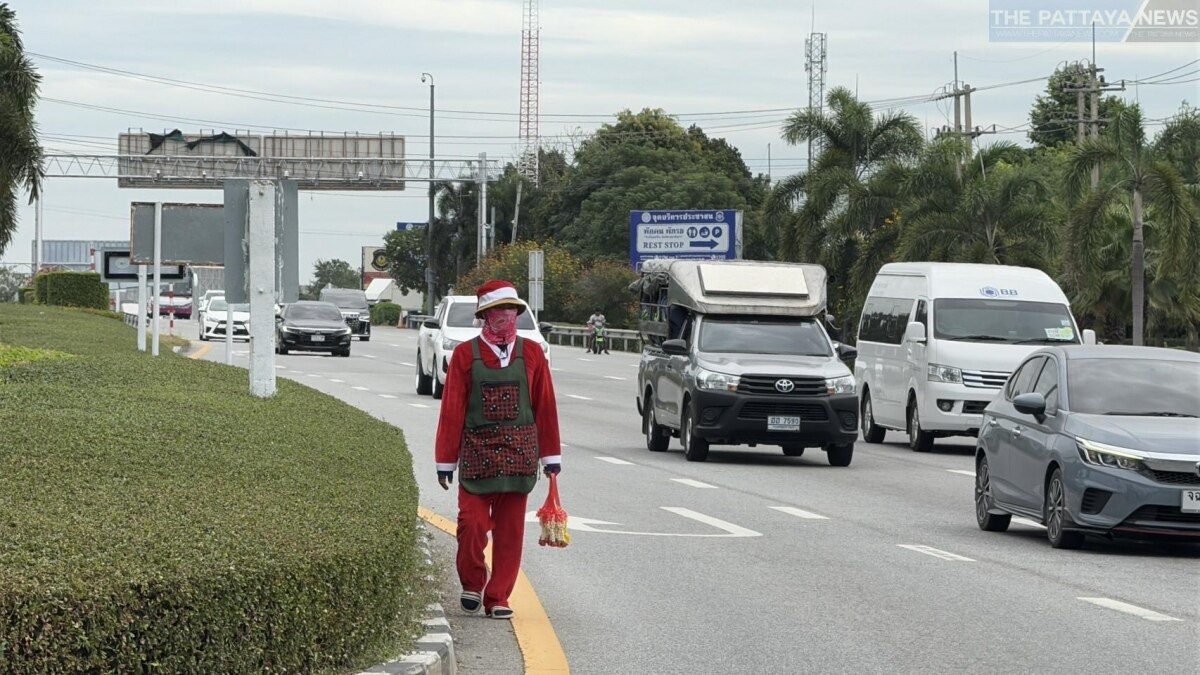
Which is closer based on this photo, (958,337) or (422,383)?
(958,337)

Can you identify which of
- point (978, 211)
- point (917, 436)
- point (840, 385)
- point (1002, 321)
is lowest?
point (917, 436)

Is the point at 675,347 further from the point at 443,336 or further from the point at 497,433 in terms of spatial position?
the point at 497,433

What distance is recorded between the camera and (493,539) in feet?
31.9

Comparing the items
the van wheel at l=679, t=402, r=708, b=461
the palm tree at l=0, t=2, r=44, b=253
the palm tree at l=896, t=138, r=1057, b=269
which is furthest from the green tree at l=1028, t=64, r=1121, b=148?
the van wheel at l=679, t=402, r=708, b=461

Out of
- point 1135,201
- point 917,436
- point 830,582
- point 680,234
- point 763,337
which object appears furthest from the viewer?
point 680,234

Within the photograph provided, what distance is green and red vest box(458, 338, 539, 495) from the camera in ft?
31.4

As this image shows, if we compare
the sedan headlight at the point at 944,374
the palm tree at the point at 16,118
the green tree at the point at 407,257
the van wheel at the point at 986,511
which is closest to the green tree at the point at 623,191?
the green tree at the point at 407,257

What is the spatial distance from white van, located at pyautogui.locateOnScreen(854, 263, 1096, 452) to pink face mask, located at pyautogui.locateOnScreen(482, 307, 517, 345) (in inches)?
592

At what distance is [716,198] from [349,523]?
287ft

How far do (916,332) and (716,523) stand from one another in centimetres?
1004

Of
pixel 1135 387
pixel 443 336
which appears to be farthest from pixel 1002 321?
pixel 443 336

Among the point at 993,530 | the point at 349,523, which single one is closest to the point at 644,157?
the point at 993,530

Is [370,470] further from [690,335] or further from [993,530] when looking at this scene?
[690,335]

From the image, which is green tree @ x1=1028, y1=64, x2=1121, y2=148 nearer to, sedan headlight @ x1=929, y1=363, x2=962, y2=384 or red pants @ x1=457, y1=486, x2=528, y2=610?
sedan headlight @ x1=929, y1=363, x2=962, y2=384
